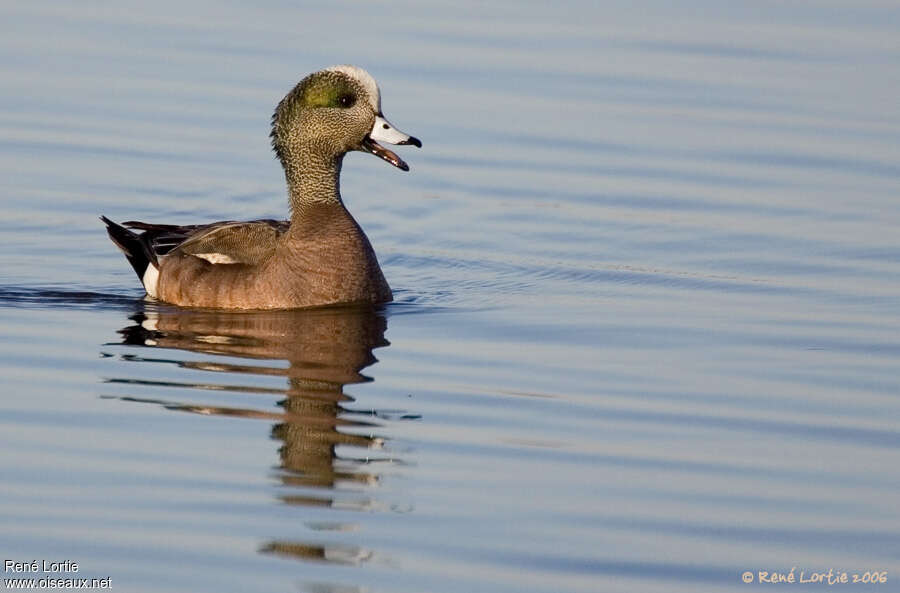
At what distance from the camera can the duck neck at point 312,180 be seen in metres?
11.6

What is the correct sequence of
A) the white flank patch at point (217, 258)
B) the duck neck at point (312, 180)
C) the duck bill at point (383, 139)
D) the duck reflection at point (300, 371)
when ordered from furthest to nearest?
1. the duck neck at point (312, 180)
2. the duck bill at point (383, 139)
3. the white flank patch at point (217, 258)
4. the duck reflection at point (300, 371)

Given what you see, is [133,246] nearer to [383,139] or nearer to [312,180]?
[312,180]

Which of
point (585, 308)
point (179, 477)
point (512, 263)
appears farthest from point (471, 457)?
point (512, 263)

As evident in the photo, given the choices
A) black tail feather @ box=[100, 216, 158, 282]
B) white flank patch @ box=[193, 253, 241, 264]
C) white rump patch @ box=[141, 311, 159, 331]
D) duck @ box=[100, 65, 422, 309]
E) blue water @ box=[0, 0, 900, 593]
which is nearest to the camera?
blue water @ box=[0, 0, 900, 593]

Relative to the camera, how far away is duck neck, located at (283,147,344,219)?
1162cm

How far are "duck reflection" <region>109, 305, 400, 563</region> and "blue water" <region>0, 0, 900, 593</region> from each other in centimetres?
3

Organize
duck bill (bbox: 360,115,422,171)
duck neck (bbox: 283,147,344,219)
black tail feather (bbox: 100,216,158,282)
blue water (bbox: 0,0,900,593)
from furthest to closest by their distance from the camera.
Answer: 1. black tail feather (bbox: 100,216,158,282)
2. duck neck (bbox: 283,147,344,219)
3. duck bill (bbox: 360,115,422,171)
4. blue water (bbox: 0,0,900,593)

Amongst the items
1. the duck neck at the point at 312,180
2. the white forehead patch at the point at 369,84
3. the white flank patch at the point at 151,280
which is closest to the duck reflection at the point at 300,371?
the white flank patch at the point at 151,280

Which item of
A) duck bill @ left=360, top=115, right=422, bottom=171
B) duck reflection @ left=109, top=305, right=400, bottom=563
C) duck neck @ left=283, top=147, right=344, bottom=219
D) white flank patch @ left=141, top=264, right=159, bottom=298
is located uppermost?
duck bill @ left=360, top=115, right=422, bottom=171

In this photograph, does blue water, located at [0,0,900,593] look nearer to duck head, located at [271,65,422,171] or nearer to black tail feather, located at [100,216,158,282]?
black tail feather, located at [100,216,158,282]

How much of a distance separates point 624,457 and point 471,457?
2.24ft

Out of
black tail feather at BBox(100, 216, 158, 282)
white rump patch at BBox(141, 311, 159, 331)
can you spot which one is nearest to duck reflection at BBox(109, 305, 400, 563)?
white rump patch at BBox(141, 311, 159, 331)

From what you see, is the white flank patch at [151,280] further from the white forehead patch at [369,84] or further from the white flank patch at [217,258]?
the white forehead patch at [369,84]

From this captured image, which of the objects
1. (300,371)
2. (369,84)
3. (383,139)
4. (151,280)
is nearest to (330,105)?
(369,84)
